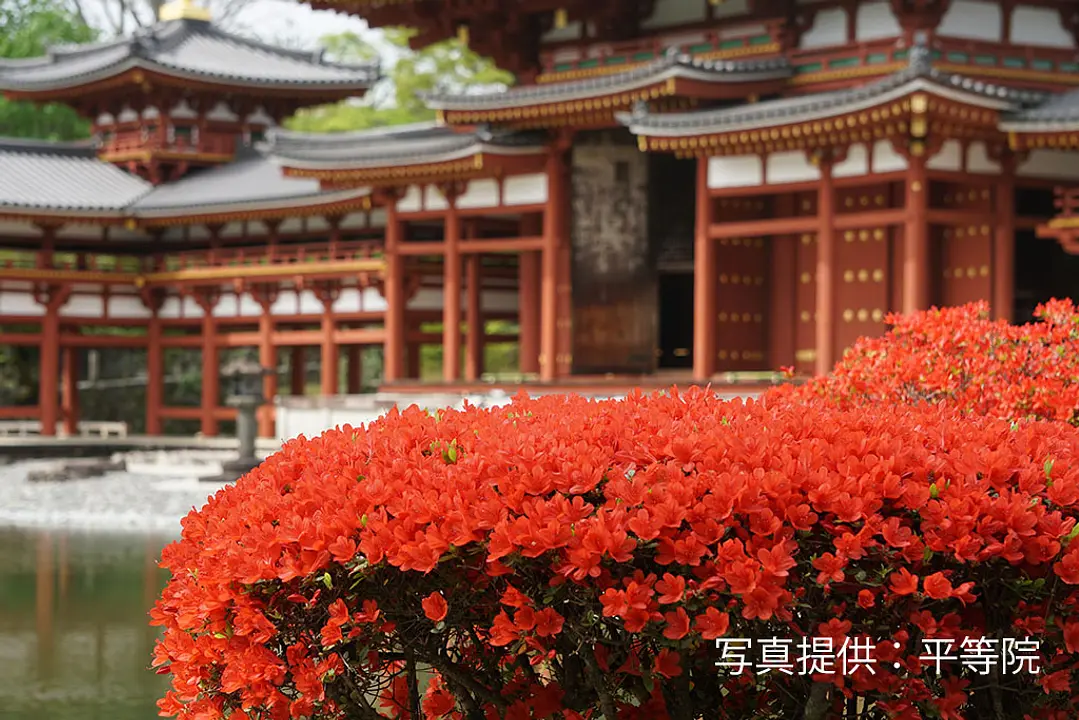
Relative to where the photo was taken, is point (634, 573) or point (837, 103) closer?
point (634, 573)

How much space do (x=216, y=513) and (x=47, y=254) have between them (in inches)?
1122

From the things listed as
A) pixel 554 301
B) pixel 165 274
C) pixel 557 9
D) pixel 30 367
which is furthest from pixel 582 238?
pixel 30 367

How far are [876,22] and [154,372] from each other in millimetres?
20310

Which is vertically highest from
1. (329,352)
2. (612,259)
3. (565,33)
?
(565,33)

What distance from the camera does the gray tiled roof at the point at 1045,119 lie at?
59.4ft

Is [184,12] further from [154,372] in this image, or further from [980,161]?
[980,161]

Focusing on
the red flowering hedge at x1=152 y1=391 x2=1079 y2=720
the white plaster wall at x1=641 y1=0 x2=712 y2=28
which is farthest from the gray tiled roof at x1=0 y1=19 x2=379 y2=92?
the red flowering hedge at x1=152 y1=391 x2=1079 y2=720

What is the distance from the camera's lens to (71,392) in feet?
116

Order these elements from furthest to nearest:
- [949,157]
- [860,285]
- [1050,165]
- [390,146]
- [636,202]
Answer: [390,146]
[636,202]
[860,285]
[1050,165]
[949,157]

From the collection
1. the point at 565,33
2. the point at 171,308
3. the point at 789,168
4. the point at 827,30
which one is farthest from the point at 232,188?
the point at 789,168

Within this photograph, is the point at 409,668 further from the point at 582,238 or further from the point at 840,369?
the point at 582,238

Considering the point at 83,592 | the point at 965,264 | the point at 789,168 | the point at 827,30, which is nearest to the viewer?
the point at 83,592

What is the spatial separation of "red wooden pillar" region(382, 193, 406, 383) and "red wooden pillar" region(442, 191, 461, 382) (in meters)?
1.34

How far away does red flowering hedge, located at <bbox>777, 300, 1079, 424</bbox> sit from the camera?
8297mm
